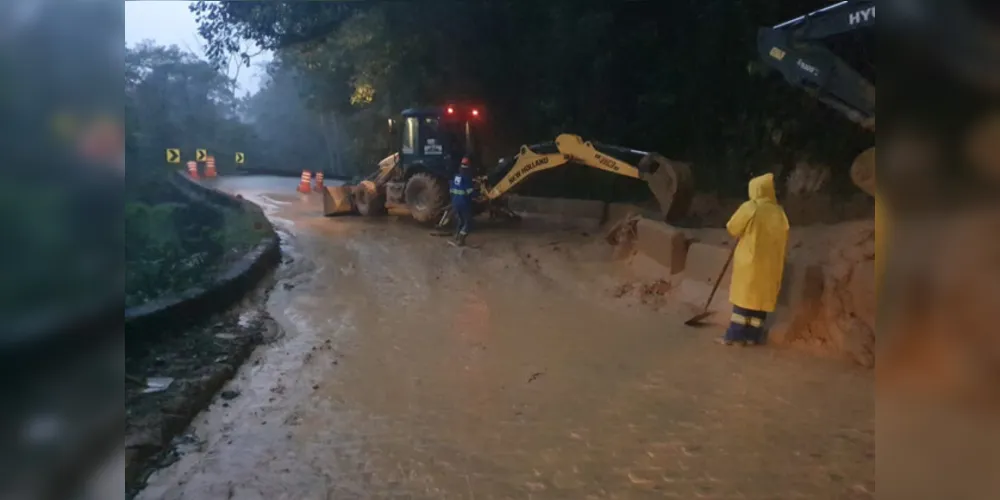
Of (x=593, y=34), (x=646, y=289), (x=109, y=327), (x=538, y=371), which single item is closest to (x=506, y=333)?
(x=538, y=371)

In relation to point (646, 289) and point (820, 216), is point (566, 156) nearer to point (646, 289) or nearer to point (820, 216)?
point (646, 289)

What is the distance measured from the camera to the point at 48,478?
66.4 inches

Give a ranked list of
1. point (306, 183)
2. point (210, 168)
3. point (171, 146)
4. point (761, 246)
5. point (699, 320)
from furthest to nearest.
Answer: point (306, 183) < point (699, 320) < point (210, 168) < point (761, 246) < point (171, 146)

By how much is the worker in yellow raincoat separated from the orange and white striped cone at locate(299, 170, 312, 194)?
2.02 m

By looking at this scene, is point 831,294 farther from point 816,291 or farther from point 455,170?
point 455,170

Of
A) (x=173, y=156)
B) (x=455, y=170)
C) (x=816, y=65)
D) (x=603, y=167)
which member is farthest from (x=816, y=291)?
(x=173, y=156)

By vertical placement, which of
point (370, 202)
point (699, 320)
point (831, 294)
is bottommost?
point (699, 320)

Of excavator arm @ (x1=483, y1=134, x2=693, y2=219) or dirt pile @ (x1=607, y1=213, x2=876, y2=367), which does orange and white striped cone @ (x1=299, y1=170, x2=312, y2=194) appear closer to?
excavator arm @ (x1=483, y1=134, x2=693, y2=219)

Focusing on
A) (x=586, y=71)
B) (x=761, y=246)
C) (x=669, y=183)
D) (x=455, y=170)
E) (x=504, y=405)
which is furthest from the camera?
(x=455, y=170)

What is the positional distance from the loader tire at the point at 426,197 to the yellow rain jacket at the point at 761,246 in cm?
205

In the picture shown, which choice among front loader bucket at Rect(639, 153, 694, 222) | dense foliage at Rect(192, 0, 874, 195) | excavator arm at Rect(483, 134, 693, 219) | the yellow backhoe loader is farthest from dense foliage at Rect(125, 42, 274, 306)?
front loader bucket at Rect(639, 153, 694, 222)

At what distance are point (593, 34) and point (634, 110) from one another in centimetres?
64

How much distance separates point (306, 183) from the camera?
4.19 metres

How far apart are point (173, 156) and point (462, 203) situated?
1.96 m
